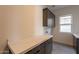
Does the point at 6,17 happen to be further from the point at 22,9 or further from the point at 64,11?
the point at 64,11

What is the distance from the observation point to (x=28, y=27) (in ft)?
3.93

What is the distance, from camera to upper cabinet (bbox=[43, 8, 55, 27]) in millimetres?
1165

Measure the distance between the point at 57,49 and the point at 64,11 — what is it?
1.78 feet

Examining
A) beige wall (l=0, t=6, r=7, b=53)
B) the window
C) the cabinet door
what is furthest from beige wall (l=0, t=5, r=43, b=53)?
the window

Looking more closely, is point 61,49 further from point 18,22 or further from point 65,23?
point 18,22

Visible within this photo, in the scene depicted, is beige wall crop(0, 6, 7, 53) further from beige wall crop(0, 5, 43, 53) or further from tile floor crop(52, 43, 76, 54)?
tile floor crop(52, 43, 76, 54)

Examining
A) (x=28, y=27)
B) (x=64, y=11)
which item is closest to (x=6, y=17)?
(x=28, y=27)

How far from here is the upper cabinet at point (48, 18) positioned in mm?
1165

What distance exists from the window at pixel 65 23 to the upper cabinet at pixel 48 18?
125 millimetres

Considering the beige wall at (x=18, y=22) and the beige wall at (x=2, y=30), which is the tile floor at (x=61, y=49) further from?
the beige wall at (x=2, y=30)

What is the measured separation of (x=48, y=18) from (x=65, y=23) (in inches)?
9.7

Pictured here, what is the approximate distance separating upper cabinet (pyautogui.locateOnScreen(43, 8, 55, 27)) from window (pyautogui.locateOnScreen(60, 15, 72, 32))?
13 cm

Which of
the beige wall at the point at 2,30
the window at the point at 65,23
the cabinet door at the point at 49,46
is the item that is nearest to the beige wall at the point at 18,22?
the beige wall at the point at 2,30

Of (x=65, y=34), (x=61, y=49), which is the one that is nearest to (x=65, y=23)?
(x=65, y=34)
